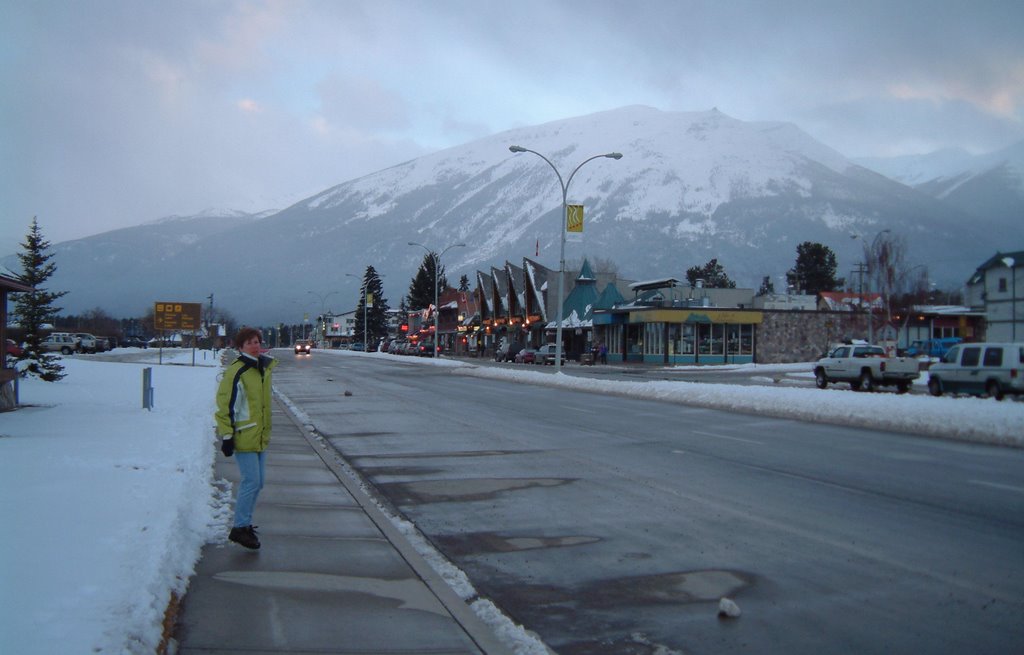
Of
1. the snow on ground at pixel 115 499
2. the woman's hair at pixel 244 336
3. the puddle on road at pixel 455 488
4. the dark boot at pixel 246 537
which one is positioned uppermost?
the woman's hair at pixel 244 336

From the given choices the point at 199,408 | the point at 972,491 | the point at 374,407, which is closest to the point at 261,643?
the point at 972,491

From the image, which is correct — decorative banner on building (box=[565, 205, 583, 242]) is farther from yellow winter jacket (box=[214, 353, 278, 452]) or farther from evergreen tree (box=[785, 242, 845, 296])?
evergreen tree (box=[785, 242, 845, 296])

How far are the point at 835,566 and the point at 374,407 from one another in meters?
16.9

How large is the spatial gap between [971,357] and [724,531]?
65.4 feet

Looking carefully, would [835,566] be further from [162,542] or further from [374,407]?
[374,407]

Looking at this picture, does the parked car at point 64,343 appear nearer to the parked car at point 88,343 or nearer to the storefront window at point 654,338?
the parked car at point 88,343

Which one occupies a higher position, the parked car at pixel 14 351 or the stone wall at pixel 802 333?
the stone wall at pixel 802 333

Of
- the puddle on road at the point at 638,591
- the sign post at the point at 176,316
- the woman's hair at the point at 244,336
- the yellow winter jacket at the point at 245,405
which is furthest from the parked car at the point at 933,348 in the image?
the yellow winter jacket at the point at 245,405

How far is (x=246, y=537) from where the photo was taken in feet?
22.2

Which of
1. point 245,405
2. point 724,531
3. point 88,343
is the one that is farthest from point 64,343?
point 724,531

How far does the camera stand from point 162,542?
6121 millimetres

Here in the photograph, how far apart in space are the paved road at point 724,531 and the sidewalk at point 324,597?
54 centimetres

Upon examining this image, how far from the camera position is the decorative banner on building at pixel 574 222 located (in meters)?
33.7

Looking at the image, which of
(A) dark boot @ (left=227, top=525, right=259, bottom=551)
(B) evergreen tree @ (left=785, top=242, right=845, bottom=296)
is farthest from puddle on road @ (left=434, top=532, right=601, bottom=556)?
(B) evergreen tree @ (left=785, top=242, right=845, bottom=296)
